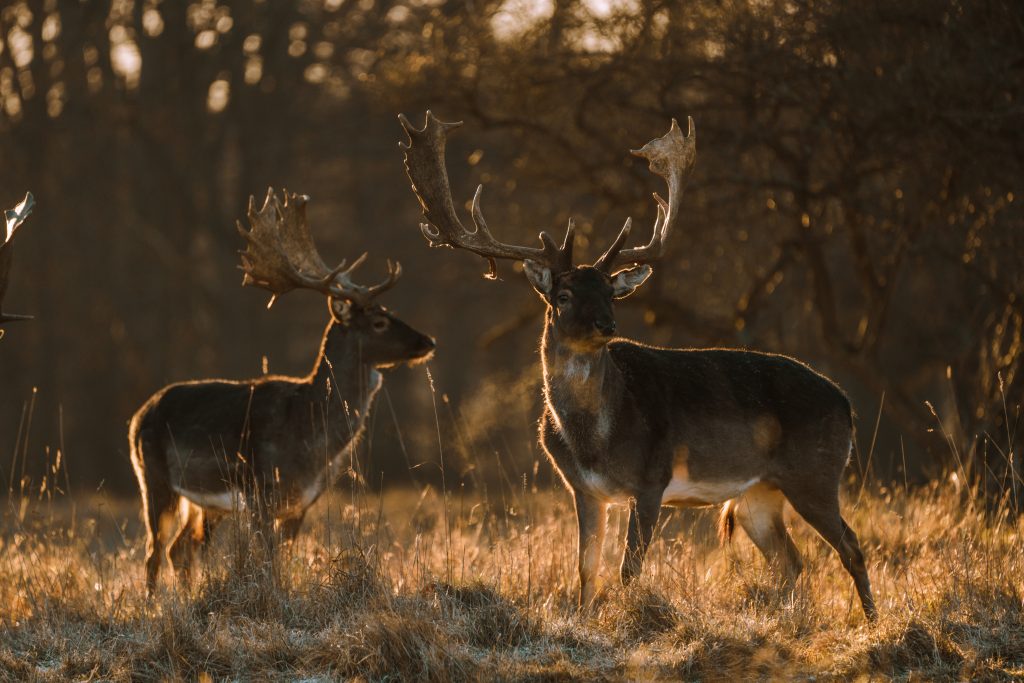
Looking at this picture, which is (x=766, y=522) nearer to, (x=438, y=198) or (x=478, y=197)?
(x=478, y=197)

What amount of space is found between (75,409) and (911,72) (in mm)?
17733

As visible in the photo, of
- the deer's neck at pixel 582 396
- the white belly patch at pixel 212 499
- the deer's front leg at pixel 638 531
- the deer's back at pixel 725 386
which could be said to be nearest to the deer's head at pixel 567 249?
the deer's neck at pixel 582 396

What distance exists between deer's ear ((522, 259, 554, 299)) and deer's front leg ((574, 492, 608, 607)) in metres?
1.09

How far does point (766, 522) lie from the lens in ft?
25.9

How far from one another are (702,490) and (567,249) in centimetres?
145

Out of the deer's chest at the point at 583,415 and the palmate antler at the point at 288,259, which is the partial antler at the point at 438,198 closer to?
the deer's chest at the point at 583,415

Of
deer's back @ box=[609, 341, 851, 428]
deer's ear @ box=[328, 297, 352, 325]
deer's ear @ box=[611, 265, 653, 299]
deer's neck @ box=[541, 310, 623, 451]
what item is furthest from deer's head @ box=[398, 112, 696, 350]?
deer's ear @ box=[328, 297, 352, 325]

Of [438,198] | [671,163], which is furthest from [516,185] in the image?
[438,198]

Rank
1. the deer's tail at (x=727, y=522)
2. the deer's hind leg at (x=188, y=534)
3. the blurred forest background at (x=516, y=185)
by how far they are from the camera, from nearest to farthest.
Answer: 1. the deer's tail at (x=727, y=522)
2. the deer's hind leg at (x=188, y=534)
3. the blurred forest background at (x=516, y=185)

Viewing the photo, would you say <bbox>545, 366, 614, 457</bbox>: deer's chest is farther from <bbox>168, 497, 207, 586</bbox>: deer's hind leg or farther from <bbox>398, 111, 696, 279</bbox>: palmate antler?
<bbox>168, 497, 207, 586</bbox>: deer's hind leg

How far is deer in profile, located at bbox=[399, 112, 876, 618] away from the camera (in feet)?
23.5

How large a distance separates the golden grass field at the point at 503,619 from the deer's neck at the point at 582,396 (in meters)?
0.70

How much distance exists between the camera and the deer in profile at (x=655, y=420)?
23.5ft

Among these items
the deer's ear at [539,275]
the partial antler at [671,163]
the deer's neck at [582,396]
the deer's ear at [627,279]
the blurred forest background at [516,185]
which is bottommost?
the blurred forest background at [516,185]
